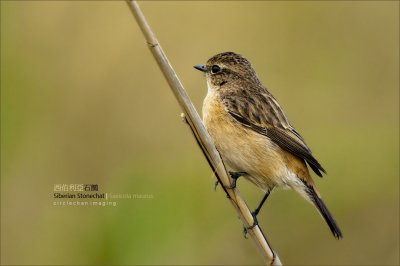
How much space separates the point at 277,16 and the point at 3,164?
410 cm

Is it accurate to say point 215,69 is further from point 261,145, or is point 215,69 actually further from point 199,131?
point 199,131

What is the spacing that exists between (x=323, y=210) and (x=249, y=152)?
0.78 m

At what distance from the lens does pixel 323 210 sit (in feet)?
19.1

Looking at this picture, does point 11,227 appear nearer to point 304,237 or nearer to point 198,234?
point 198,234

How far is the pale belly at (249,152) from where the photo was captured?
5879 millimetres

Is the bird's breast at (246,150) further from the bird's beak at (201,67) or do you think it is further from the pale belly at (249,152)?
the bird's beak at (201,67)

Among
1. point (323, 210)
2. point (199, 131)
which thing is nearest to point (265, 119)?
point (323, 210)

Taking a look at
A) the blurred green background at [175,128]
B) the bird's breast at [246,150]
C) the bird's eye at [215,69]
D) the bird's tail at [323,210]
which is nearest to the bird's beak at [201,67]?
the bird's eye at [215,69]

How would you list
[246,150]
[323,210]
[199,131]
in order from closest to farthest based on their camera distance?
1. [199,131]
2. [323,210]
3. [246,150]

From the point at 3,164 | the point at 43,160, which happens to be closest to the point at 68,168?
the point at 43,160

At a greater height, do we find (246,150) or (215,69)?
(215,69)

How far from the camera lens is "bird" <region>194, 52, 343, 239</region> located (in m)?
5.88

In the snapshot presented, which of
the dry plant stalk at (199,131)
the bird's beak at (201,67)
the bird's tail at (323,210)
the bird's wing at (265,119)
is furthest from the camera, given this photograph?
the bird's beak at (201,67)

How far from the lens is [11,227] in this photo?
281 inches
